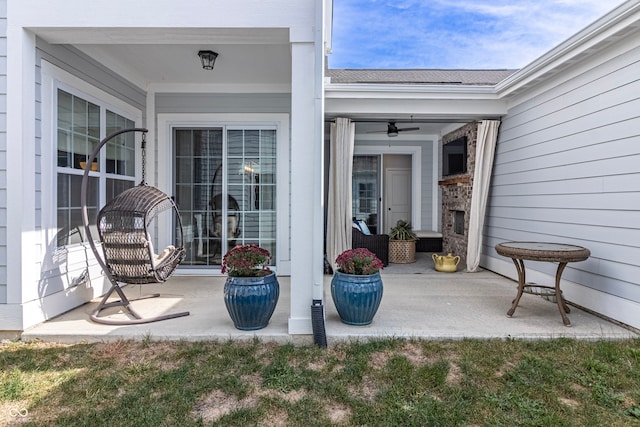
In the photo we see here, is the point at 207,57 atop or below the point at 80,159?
atop

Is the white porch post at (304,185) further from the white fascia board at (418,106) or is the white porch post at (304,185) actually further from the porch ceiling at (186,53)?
the white fascia board at (418,106)

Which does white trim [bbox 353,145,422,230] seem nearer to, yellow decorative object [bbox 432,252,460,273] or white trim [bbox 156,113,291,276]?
yellow decorative object [bbox 432,252,460,273]

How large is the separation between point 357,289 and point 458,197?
4.35 metres

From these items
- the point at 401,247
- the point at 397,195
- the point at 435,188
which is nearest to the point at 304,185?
the point at 401,247

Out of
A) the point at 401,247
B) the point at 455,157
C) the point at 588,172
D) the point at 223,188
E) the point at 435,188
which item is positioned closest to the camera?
the point at 588,172

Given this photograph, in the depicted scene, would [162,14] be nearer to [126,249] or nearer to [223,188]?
[126,249]

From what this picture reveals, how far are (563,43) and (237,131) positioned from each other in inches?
158

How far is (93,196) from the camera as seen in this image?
4137mm

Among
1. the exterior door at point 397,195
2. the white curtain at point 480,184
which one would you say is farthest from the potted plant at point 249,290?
the exterior door at point 397,195

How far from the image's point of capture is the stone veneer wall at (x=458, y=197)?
6.11 m

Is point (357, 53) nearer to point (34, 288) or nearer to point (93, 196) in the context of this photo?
point (93, 196)

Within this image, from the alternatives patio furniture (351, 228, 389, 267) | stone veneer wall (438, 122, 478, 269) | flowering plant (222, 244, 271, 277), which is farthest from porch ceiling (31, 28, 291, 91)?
stone veneer wall (438, 122, 478, 269)

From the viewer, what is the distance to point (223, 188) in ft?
17.4

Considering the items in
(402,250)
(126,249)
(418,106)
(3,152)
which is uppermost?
(418,106)
